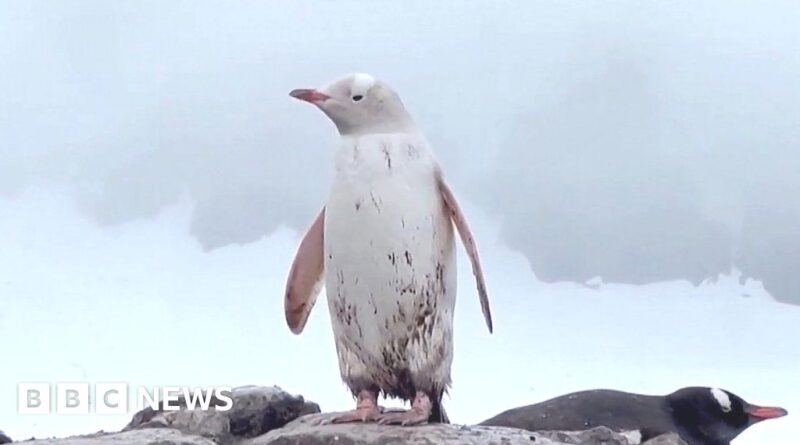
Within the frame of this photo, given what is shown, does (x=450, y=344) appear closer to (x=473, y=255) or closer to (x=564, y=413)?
(x=473, y=255)

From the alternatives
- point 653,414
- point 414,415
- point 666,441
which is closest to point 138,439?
point 414,415

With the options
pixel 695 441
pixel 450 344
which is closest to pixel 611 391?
pixel 695 441

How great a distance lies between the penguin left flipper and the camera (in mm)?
2549

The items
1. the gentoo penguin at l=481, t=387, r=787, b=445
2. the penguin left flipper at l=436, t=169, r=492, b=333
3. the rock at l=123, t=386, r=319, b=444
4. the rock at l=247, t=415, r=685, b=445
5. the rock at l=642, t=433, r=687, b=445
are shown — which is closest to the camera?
the rock at l=247, t=415, r=685, b=445

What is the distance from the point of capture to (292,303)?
2.76 metres

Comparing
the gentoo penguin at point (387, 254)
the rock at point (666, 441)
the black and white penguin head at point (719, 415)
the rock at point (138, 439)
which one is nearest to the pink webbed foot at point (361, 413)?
the gentoo penguin at point (387, 254)

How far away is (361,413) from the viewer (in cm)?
250

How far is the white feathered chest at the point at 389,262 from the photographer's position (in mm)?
2439

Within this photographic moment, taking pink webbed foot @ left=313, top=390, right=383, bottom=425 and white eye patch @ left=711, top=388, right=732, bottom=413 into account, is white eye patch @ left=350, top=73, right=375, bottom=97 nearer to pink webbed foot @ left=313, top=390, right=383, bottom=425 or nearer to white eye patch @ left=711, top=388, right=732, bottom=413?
pink webbed foot @ left=313, top=390, right=383, bottom=425

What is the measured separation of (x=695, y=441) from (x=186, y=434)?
207cm

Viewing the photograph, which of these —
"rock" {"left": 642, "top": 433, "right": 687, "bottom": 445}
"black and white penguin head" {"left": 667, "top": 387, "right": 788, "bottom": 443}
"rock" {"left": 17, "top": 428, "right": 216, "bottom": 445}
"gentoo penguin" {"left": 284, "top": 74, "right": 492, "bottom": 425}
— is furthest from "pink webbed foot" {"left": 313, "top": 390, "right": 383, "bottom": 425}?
"black and white penguin head" {"left": 667, "top": 387, "right": 788, "bottom": 443}

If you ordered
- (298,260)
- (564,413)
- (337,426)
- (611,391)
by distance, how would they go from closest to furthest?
(337,426) < (298,260) < (564,413) < (611,391)

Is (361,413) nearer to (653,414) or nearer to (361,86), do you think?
(361,86)

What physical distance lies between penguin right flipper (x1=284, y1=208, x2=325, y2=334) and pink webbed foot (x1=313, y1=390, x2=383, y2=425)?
0.99 feet
